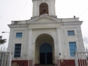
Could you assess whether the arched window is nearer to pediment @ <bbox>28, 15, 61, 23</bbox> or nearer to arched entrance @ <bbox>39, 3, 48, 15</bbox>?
arched entrance @ <bbox>39, 3, 48, 15</bbox>

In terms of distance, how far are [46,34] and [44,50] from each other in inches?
116

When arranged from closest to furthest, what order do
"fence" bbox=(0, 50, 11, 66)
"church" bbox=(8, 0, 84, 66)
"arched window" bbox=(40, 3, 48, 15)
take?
"fence" bbox=(0, 50, 11, 66)
"church" bbox=(8, 0, 84, 66)
"arched window" bbox=(40, 3, 48, 15)

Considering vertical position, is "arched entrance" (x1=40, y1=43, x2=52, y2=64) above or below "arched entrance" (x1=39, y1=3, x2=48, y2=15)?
below

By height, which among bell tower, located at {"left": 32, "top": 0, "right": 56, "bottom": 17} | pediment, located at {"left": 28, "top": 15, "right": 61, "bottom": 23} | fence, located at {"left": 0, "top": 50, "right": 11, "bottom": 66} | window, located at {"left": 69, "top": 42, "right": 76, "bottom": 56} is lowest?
fence, located at {"left": 0, "top": 50, "right": 11, "bottom": 66}

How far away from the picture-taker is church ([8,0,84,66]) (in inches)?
629

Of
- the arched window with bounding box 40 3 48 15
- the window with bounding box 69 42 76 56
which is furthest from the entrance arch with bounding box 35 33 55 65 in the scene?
the arched window with bounding box 40 3 48 15

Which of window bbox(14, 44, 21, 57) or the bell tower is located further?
the bell tower

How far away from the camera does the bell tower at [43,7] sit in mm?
18922

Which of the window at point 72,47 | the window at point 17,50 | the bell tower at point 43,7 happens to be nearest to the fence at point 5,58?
the window at point 17,50

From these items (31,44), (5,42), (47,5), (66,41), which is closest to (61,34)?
(66,41)

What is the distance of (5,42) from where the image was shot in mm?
18203

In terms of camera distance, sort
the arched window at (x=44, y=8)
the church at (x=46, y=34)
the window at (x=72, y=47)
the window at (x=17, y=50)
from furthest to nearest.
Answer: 1. the arched window at (x=44, y=8)
2. the window at (x=17, y=50)
3. the window at (x=72, y=47)
4. the church at (x=46, y=34)

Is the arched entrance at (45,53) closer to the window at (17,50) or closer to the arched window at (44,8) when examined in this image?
the window at (17,50)

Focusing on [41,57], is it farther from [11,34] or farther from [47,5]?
[47,5]
